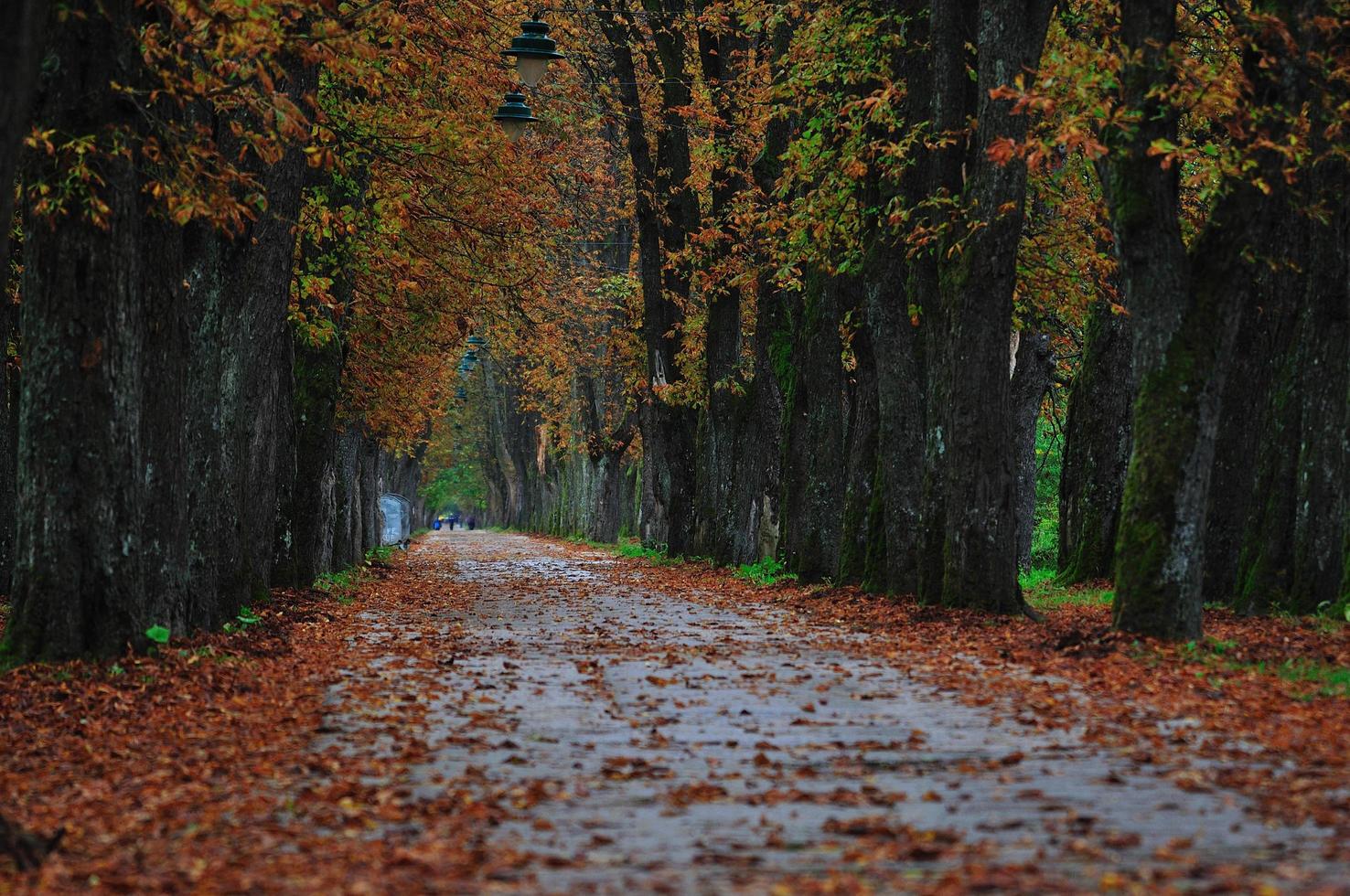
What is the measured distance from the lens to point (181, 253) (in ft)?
44.6

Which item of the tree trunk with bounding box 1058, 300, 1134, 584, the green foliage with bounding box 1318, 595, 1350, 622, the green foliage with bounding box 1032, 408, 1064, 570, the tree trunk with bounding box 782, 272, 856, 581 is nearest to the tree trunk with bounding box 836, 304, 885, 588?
the tree trunk with bounding box 782, 272, 856, 581

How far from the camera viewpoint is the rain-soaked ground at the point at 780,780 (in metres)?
6.11

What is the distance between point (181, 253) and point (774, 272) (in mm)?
16370

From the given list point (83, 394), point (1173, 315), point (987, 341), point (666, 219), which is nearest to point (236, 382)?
point (83, 394)

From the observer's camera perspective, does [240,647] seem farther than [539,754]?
Yes

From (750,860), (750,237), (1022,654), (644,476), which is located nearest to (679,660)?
(1022,654)

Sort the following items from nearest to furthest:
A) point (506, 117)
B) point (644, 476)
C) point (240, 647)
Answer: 1. point (240, 647)
2. point (506, 117)
3. point (644, 476)

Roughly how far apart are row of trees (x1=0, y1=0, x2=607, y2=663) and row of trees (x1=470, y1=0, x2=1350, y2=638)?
5.34 meters

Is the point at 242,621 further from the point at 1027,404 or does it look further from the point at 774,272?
the point at 1027,404

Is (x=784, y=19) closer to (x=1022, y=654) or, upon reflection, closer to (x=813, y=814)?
(x=1022, y=654)

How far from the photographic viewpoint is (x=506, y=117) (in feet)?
65.4

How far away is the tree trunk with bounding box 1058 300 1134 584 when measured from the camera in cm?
2397

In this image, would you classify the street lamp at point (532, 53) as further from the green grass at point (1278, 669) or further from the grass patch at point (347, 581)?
the green grass at point (1278, 669)

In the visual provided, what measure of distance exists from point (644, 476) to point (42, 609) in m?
34.8
